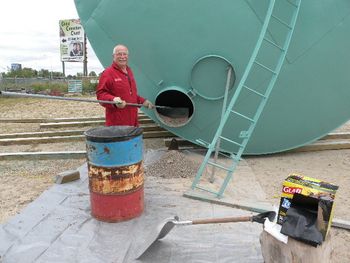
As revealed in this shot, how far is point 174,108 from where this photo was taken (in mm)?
5496

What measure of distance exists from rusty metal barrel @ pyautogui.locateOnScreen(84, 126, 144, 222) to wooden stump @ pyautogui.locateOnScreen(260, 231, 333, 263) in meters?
1.50

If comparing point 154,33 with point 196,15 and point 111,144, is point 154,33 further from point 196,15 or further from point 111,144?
point 111,144

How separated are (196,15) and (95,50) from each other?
1456 mm

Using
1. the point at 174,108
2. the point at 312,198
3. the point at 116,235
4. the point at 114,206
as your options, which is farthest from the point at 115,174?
the point at 174,108

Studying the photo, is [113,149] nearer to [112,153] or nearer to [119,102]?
[112,153]

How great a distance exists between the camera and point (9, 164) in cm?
578

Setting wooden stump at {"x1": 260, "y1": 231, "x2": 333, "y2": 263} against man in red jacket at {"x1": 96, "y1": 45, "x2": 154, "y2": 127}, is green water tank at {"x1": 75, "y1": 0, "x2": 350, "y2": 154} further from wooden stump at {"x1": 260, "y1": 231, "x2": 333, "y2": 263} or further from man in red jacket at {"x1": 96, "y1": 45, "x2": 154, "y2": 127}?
wooden stump at {"x1": 260, "y1": 231, "x2": 333, "y2": 263}

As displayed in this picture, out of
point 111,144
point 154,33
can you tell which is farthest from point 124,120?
point 154,33

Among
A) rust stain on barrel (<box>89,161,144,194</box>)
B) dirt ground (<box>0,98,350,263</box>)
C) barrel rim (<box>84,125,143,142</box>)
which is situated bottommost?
dirt ground (<box>0,98,350,263</box>)

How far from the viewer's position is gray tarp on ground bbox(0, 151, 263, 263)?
Result: 3002 millimetres

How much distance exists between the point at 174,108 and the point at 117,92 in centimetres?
145

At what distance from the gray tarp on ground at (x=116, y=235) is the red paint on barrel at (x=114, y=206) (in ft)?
0.21

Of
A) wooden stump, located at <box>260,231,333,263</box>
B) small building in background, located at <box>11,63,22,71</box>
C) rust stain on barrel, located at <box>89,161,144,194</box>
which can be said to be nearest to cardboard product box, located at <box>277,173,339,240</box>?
wooden stump, located at <box>260,231,333,263</box>

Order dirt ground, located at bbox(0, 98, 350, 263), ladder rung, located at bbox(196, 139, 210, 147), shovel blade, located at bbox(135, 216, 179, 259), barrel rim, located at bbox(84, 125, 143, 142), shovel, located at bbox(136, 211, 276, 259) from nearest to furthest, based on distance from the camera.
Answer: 1. shovel, located at bbox(136, 211, 276, 259)
2. shovel blade, located at bbox(135, 216, 179, 259)
3. barrel rim, located at bbox(84, 125, 143, 142)
4. dirt ground, located at bbox(0, 98, 350, 263)
5. ladder rung, located at bbox(196, 139, 210, 147)
